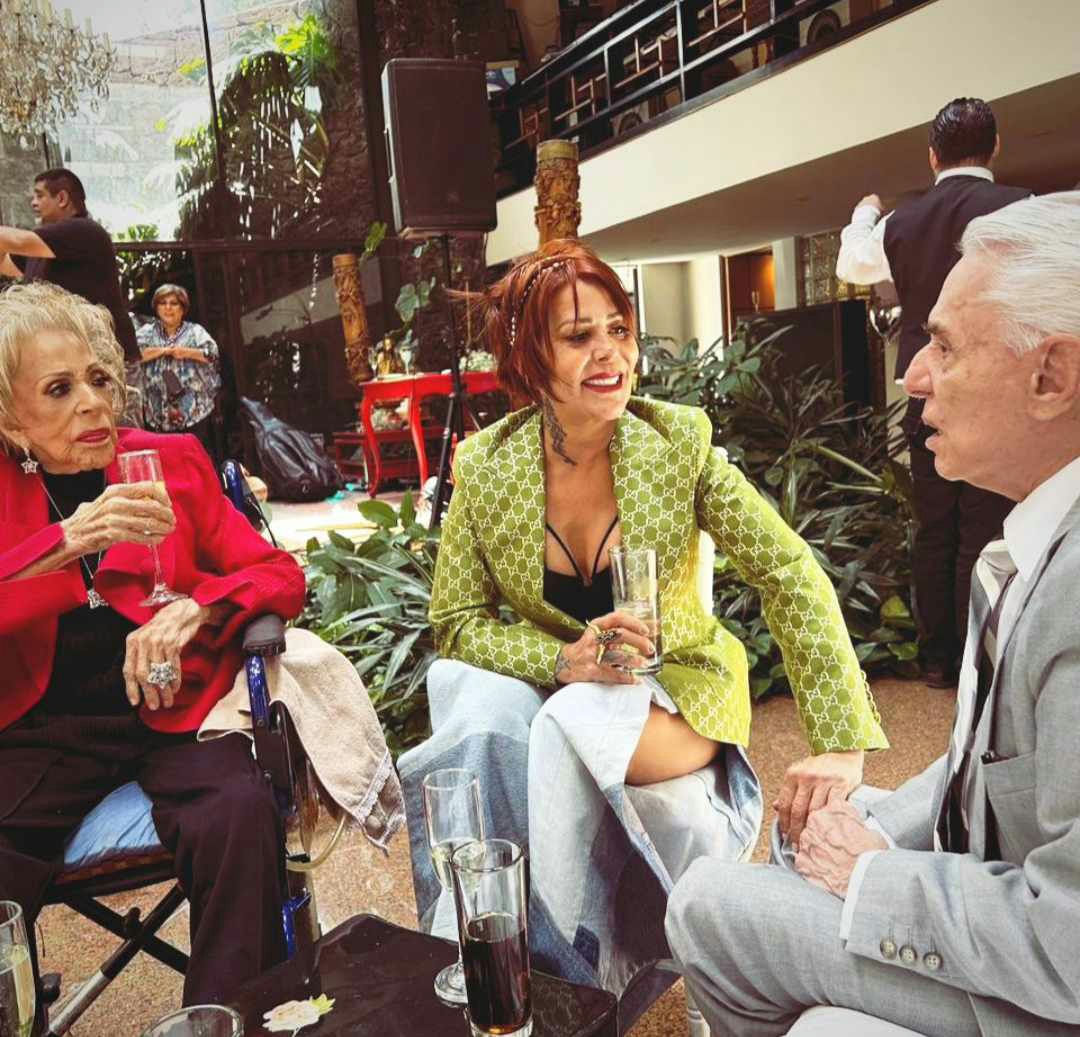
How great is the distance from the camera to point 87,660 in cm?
199

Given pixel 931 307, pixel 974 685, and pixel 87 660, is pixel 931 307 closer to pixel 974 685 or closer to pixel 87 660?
pixel 974 685

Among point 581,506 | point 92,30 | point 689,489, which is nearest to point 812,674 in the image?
point 689,489

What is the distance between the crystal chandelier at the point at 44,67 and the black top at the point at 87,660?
8.82 metres

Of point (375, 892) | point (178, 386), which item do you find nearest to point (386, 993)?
point (375, 892)

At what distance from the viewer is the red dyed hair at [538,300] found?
188 centimetres

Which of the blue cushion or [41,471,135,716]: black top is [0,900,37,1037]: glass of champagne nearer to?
the blue cushion

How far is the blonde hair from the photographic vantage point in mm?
1931

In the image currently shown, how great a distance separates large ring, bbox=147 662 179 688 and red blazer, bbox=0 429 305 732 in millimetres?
66

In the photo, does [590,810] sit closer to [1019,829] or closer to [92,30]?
[1019,829]

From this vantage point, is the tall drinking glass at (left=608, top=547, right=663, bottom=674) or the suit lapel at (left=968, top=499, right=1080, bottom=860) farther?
the tall drinking glass at (left=608, top=547, right=663, bottom=674)

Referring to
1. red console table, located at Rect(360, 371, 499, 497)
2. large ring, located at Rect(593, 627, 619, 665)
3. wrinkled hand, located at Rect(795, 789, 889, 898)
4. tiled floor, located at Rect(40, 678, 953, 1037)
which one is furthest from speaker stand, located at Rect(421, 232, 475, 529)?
wrinkled hand, located at Rect(795, 789, 889, 898)

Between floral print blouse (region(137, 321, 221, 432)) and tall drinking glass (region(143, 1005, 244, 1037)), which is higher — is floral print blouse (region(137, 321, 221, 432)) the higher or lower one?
the higher one

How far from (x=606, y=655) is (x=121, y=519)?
2.87 ft

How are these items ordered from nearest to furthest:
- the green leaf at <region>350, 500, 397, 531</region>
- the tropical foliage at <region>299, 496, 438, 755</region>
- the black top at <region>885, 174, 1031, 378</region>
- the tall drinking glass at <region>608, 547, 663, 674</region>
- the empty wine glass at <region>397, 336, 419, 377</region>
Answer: the tall drinking glass at <region>608, 547, 663, 674</region>
the black top at <region>885, 174, 1031, 378</region>
the tropical foliage at <region>299, 496, 438, 755</region>
the green leaf at <region>350, 500, 397, 531</region>
the empty wine glass at <region>397, 336, 419, 377</region>
